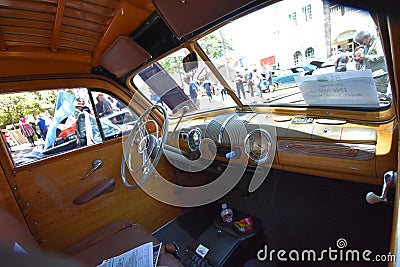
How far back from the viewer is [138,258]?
4.38 ft

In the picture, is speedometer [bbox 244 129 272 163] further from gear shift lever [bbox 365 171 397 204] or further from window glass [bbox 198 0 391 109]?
gear shift lever [bbox 365 171 397 204]

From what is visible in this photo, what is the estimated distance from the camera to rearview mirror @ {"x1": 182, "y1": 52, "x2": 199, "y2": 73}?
1737 millimetres

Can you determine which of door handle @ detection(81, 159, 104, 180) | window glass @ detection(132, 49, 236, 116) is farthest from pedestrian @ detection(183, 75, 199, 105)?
door handle @ detection(81, 159, 104, 180)

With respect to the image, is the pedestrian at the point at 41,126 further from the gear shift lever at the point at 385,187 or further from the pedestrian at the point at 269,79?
the gear shift lever at the point at 385,187

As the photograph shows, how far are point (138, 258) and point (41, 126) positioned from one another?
4.12 feet

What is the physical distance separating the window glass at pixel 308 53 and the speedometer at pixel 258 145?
35cm

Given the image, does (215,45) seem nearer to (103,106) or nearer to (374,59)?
(374,59)

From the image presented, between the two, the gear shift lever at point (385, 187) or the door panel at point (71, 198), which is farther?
the door panel at point (71, 198)

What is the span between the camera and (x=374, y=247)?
1463 mm

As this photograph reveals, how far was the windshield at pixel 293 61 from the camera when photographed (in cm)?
119

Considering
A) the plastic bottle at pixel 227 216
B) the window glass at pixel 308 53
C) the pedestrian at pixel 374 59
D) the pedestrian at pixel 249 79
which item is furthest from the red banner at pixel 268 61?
the plastic bottle at pixel 227 216

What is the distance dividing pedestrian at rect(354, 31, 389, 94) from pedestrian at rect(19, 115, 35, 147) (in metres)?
2.21

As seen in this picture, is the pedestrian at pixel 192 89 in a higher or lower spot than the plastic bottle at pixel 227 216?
higher

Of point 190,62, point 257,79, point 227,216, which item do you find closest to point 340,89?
point 257,79
